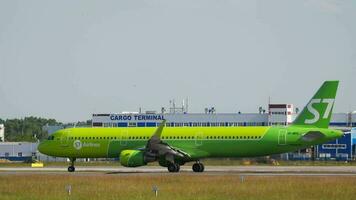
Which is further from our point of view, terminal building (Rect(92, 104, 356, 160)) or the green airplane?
terminal building (Rect(92, 104, 356, 160))

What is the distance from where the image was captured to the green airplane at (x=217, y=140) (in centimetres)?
5812

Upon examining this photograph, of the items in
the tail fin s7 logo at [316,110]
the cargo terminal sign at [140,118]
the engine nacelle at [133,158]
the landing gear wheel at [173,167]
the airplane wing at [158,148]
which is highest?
the cargo terminal sign at [140,118]

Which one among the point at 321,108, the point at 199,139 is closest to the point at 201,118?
the point at 199,139

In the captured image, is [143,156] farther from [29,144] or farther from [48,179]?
[29,144]

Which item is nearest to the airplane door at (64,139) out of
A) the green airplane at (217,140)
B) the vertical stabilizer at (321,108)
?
the green airplane at (217,140)

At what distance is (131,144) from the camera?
62.0 metres

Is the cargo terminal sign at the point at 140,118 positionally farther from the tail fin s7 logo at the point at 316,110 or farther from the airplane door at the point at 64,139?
the tail fin s7 logo at the point at 316,110

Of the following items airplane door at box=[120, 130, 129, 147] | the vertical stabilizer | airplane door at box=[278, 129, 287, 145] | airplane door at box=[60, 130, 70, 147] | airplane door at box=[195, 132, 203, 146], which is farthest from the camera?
airplane door at box=[60, 130, 70, 147]

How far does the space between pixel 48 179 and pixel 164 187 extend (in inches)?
391

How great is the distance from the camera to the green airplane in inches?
2288

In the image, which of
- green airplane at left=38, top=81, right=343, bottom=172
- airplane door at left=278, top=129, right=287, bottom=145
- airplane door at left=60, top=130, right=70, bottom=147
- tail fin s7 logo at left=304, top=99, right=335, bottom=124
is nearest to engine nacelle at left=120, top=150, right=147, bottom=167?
green airplane at left=38, top=81, right=343, bottom=172

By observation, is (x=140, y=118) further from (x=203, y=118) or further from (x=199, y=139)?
(x=199, y=139)

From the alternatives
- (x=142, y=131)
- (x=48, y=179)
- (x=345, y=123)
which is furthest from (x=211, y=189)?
(x=345, y=123)

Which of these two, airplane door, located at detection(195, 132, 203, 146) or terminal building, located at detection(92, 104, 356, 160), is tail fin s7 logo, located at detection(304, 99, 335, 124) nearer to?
airplane door, located at detection(195, 132, 203, 146)
